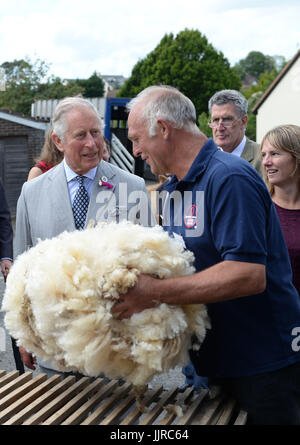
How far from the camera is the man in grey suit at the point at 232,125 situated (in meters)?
A: 4.78

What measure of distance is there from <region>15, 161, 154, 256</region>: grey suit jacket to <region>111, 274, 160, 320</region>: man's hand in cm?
123

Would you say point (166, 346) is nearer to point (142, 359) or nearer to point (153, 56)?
point (142, 359)

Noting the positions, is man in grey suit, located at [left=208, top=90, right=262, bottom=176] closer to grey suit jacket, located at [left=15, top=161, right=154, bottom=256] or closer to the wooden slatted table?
grey suit jacket, located at [left=15, top=161, right=154, bottom=256]

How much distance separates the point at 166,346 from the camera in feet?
5.84

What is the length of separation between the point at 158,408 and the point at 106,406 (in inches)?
8.0

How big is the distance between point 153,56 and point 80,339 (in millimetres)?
44094

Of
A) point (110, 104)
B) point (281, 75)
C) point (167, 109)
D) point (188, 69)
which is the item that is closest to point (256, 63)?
point (188, 69)

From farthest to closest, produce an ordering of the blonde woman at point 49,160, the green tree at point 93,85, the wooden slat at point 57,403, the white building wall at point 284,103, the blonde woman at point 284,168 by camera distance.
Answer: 1. the green tree at point 93,85
2. the white building wall at point 284,103
3. the blonde woman at point 49,160
4. the blonde woman at point 284,168
5. the wooden slat at point 57,403

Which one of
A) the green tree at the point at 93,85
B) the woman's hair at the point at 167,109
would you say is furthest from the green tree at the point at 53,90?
the green tree at the point at 93,85

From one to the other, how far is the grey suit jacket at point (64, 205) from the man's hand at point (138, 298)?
48.4 inches

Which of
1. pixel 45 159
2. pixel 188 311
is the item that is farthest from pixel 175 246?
pixel 45 159

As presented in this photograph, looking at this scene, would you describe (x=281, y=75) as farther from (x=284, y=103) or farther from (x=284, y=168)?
(x=284, y=168)

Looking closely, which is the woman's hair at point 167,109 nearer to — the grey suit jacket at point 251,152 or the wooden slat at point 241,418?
the wooden slat at point 241,418

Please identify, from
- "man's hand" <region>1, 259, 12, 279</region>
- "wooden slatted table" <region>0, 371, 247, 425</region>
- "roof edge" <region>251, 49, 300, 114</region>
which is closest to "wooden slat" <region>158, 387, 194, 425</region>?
"wooden slatted table" <region>0, 371, 247, 425</region>
